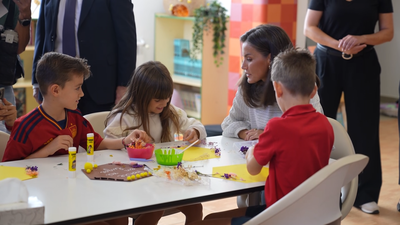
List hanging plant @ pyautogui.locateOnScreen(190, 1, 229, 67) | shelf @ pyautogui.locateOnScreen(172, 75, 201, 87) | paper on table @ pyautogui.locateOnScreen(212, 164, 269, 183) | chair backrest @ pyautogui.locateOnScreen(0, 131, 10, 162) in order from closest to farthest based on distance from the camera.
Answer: paper on table @ pyautogui.locateOnScreen(212, 164, 269, 183) → chair backrest @ pyautogui.locateOnScreen(0, 131, 10, 162) → hanging plant @ pyautogui.locateOnScreen(190, 1, 229, 67) → shelf @ pyautogui.locateOnScreen(172, 75, 201, 87)

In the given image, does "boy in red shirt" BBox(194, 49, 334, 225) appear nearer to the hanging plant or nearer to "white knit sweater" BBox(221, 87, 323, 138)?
"white knit sweater" BBox(221, 87, 323, 138)

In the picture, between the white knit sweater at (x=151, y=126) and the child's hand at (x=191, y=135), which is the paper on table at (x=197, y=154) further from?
the white knit sweater at (x=151, y=126)

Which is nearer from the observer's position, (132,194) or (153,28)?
(132,194)

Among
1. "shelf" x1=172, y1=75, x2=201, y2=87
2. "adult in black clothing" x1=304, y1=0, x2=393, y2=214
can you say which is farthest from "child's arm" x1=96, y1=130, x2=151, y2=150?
"shelf" x1=172, y1=75, x2=201, y2=87

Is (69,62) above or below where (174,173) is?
above

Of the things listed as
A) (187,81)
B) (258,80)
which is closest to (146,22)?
(187,81)

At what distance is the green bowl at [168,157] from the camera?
6.09ft

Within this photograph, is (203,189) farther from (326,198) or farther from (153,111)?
(153,111)

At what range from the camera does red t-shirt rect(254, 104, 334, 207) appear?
156 cm

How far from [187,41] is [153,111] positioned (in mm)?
3105

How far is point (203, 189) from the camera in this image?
1592mm

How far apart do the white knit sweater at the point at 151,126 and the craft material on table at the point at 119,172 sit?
451mm

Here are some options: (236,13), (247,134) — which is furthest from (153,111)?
(236,13)

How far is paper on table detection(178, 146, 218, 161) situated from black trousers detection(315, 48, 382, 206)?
4.29ft
